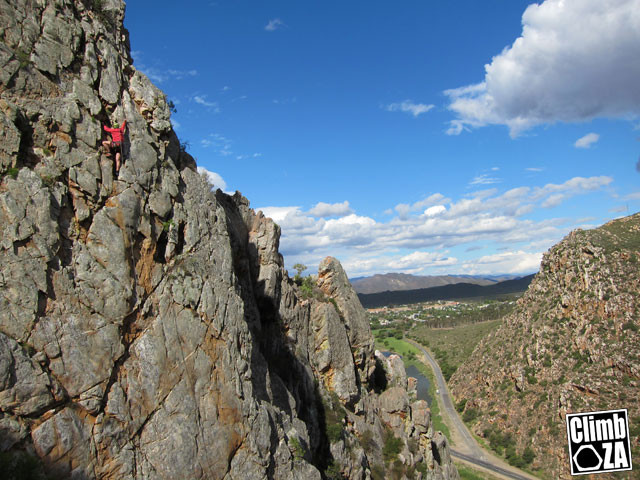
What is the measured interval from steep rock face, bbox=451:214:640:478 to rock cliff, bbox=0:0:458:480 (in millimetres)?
61242

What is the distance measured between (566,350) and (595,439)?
69.6 meters

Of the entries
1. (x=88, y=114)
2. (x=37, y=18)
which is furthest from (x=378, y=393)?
(x=37, y=18)

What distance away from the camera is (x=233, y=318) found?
16266mm

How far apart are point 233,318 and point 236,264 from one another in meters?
6.63

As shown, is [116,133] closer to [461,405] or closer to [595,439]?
[595,439]

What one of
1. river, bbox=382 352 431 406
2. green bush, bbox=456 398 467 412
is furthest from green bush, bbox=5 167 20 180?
river, bbox=382 352 431 406

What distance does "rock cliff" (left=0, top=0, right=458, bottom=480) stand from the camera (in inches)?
453

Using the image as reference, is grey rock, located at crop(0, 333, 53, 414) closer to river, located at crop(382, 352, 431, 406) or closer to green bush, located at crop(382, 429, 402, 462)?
green bush, located at crop(382, 429, 402, 462)

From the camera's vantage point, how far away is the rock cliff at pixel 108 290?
37.8 feet

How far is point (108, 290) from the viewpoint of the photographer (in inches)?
523

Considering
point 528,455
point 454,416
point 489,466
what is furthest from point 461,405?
point 528,455

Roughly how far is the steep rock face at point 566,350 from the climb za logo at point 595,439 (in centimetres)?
5413

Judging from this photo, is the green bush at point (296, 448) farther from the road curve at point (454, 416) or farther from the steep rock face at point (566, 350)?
the road curve at point (454, 416)

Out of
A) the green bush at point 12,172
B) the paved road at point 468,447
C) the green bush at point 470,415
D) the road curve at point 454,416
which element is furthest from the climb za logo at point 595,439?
the green bush at point 470,415
